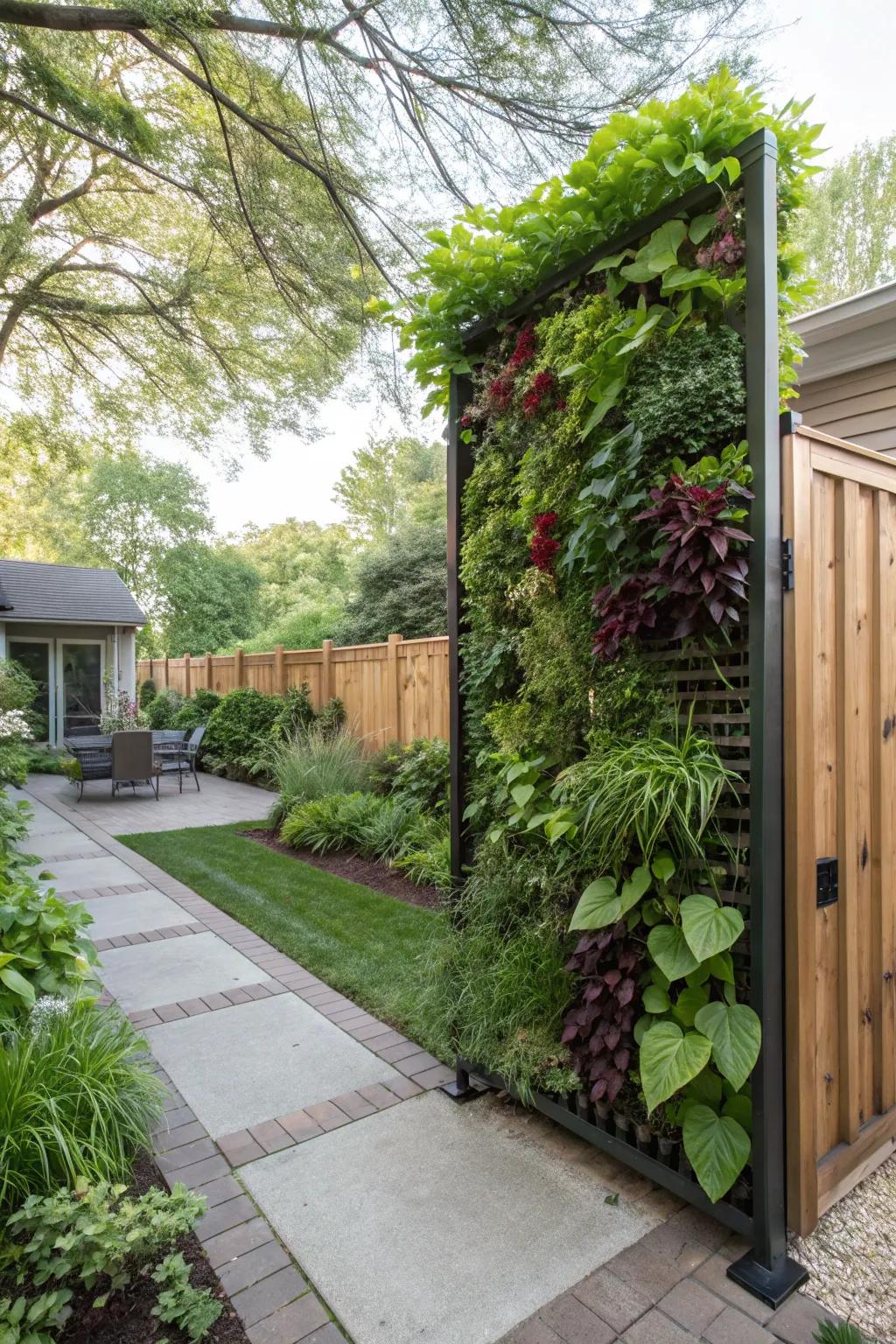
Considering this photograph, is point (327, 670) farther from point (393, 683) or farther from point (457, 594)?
point (457, 594)

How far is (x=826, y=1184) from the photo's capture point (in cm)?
196

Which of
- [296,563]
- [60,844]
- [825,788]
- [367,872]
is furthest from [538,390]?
[296,563]

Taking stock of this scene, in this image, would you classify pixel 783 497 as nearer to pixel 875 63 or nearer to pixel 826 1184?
pixel 826 1184

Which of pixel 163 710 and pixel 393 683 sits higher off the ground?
pixel 393 683

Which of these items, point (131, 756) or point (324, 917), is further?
point (131, 756)

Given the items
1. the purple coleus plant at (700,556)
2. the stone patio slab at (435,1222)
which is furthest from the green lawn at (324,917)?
the purple coleus plant at (700,556)

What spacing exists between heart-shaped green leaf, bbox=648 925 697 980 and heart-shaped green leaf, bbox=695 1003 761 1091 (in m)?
0.11

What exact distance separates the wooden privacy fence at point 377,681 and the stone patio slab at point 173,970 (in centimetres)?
317

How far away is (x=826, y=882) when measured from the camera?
6.36 feet

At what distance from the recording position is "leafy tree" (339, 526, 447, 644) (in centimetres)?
1352

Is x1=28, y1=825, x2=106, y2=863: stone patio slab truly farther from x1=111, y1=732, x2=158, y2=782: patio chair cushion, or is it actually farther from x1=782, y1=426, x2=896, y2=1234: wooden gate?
x1=782, y1=426, x2=896, y2=1234: wooden gate

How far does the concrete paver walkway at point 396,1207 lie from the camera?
1.62 m

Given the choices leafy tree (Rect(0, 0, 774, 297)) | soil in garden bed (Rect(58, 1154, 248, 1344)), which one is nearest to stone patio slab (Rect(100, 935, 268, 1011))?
soil in garden bed (Rect(58, 1154, 248, 1344))

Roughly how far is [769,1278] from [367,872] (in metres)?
4.09
